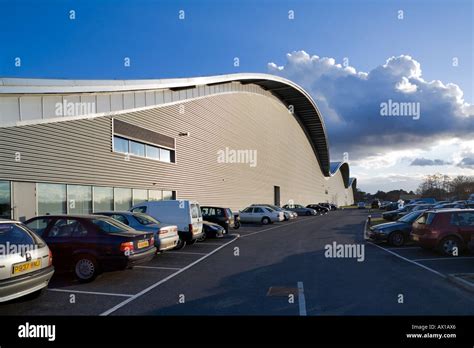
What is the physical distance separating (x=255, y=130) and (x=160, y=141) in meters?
20.8

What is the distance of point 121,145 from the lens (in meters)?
20.8

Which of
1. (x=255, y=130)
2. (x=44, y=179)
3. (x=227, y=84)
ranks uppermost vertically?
(x=227, y=84)

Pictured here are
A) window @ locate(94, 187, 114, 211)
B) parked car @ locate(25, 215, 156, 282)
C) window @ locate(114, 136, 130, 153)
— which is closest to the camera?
parked car @ locate(25, 215, 156, 282)

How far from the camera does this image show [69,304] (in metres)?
7.06

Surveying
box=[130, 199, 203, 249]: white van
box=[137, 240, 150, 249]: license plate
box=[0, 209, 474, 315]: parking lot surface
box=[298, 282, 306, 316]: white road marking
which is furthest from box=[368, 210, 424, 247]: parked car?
box=[137, 240, 150, 249]: license plate

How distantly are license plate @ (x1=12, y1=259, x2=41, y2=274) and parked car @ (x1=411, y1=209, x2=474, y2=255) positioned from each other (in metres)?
11.1

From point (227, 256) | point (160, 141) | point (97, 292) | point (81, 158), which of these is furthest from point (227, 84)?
point (97, 292)

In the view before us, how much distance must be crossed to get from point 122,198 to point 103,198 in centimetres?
168

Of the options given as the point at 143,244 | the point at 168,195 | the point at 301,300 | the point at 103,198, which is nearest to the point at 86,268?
the point at 143,244

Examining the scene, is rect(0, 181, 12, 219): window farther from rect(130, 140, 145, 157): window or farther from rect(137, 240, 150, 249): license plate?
rect(130, 140, 145, 157): window

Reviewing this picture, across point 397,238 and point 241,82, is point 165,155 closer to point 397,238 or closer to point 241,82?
point 397,238

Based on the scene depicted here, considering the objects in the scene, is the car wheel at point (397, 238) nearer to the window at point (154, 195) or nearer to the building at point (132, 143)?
the building at point (132, 143)

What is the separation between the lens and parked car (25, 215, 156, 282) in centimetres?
879
